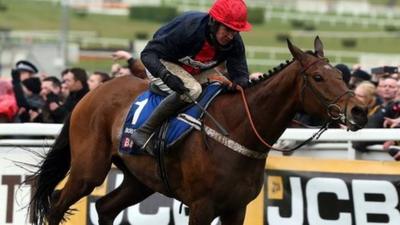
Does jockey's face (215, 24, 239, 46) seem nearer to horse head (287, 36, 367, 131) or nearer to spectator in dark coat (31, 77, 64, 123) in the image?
horse head (287, 36, 367, 131)

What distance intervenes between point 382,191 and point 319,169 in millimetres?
565

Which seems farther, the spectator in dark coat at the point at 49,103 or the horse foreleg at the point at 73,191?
the spectator in dark coat at the point at 49,103

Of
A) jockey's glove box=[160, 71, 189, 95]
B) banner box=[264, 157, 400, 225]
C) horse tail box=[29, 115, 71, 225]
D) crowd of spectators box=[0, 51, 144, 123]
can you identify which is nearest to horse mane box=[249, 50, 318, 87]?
jockey's glove box=[160, 71, 189, 95]

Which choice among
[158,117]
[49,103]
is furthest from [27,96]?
[158,117]

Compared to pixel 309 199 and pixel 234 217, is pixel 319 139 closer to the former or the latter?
pixel 309 199

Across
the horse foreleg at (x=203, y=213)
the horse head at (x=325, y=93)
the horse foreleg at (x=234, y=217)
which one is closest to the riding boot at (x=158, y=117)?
the horse foreleg at (x=203, y=213)

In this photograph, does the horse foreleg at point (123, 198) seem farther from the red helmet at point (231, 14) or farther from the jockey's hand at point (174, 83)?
the red helmet at point (231, 14)

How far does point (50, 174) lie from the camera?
8.60 meters

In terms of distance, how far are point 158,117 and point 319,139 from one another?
1.56 metres

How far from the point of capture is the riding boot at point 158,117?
7422 millimetres

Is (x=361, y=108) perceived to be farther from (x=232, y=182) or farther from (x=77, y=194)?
(x=77, y=194)

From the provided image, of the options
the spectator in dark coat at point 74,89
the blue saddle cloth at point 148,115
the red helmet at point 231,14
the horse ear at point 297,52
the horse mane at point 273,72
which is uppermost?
the red helmet at point 231,14

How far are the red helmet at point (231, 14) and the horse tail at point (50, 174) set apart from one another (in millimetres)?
2012

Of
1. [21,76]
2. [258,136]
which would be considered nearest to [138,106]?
[258,136]
